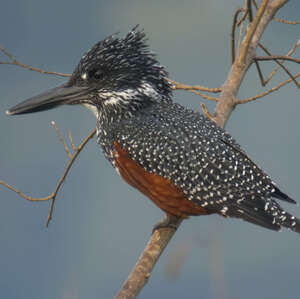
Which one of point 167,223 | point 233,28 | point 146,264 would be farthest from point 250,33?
point 146,264

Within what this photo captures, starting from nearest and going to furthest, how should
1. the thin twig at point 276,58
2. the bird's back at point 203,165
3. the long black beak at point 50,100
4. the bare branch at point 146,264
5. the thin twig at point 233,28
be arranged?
the bare branch at point 146,264 < the bird's back at point 203,165 < the long black beak at point 50,100 < the thin twig at point 276,58 < the thin twig at point 233,28

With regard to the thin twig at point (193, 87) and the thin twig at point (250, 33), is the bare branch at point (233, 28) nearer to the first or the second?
the thin twig at point (250, 33)

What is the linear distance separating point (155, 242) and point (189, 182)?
18.4 inches

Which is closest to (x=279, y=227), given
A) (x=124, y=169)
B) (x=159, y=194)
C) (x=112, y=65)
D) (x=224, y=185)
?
(x=224, y=185)

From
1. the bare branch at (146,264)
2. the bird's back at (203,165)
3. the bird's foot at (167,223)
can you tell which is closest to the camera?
the bare branch at (146,264)

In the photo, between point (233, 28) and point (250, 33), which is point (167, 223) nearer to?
point (250, 33)

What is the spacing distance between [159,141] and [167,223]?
0.58 m

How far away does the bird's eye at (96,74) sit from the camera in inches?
166

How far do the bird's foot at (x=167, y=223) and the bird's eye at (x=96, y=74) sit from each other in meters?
1.05

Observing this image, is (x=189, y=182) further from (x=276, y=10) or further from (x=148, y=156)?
(x=276, y=10)

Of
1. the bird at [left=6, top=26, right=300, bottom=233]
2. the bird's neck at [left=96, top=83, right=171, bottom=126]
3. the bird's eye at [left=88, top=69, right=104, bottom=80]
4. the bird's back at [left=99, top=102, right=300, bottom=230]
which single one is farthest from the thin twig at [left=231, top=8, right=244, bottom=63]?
the bird's eye at [left=88, top=69, right=104, bottom=80]

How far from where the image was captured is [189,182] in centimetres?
394

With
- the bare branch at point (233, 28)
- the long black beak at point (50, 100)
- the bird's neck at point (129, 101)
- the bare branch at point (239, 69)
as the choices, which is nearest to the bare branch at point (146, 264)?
the bird's neck at point (129, 101)

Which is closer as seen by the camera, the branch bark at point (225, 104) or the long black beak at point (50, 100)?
the branch bark at point (225, 104)
